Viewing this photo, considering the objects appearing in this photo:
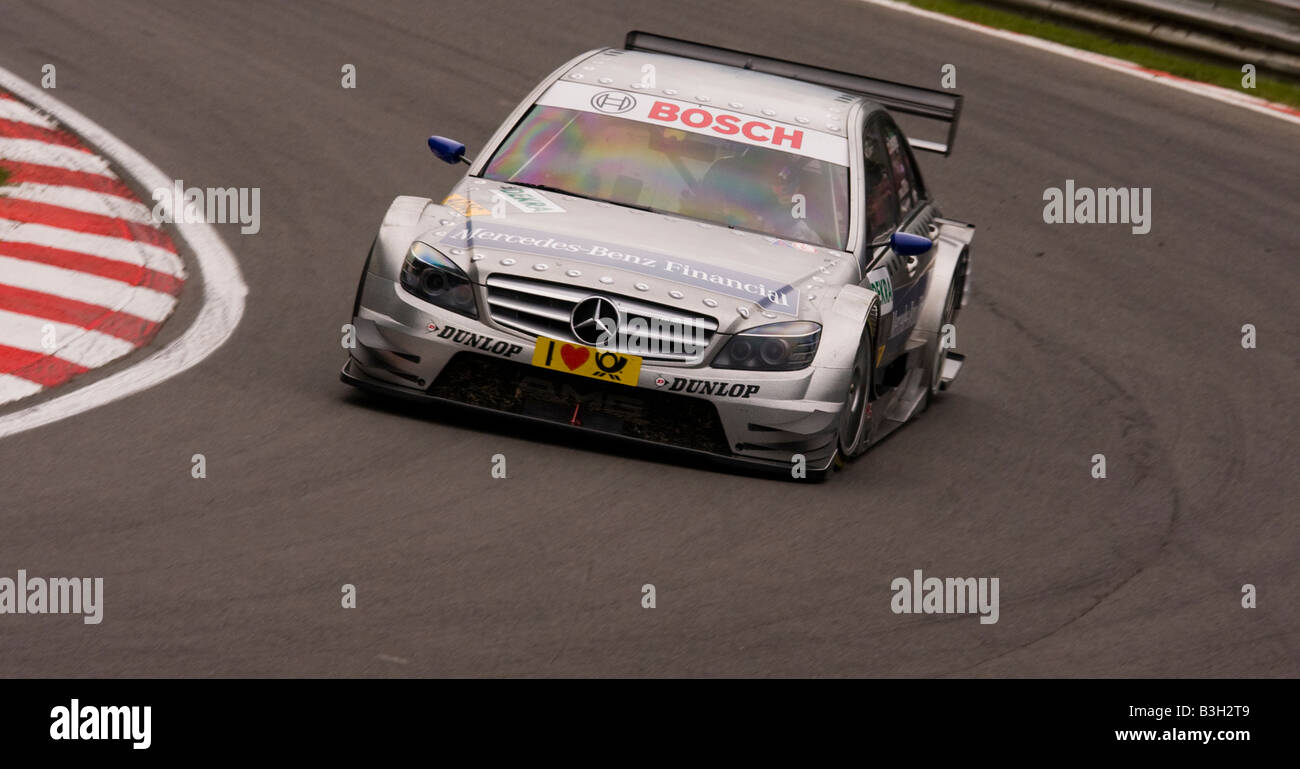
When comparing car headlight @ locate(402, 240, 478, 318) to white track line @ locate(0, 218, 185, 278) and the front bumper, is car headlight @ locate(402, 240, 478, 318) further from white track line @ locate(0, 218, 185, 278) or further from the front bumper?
white track line @ locate(0, 218, 185, 278)

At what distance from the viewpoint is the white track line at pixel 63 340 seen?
26.1ft

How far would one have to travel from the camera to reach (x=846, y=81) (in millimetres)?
9492

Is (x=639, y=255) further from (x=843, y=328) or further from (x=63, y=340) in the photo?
(x=63, y=340)

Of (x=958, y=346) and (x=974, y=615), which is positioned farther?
(x=958, y=346)

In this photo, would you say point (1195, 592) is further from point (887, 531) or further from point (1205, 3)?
point (1205, 3)

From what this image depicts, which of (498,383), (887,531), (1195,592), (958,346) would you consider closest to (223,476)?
(498,383)

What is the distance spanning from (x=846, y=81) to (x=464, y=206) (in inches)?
101

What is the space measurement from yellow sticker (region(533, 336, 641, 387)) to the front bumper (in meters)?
0.03

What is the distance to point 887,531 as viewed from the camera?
22.7ft

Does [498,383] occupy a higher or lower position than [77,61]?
lower

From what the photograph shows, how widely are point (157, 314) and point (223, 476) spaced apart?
2.45m

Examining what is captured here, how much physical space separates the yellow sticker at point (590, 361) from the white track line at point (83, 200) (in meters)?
4.14
